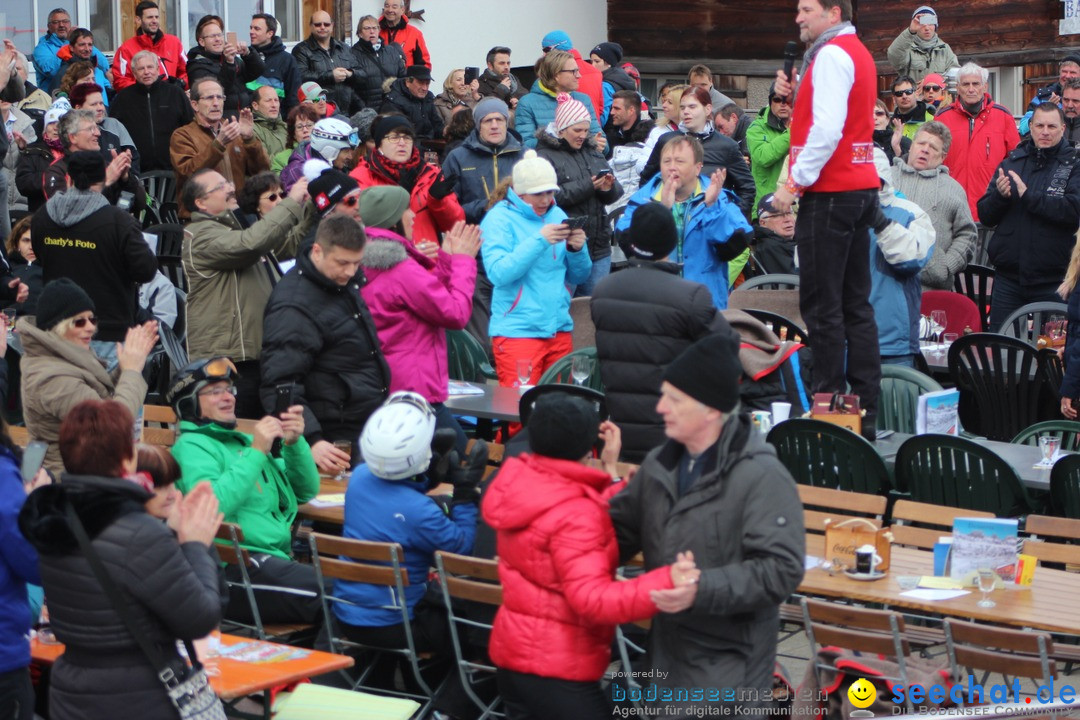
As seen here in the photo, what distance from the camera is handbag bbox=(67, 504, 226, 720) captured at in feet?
13.8

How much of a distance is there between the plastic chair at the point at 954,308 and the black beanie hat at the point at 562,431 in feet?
20.1

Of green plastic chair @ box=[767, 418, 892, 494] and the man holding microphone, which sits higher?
the man holding microphone

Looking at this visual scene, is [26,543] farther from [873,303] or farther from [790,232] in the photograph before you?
[790,232]

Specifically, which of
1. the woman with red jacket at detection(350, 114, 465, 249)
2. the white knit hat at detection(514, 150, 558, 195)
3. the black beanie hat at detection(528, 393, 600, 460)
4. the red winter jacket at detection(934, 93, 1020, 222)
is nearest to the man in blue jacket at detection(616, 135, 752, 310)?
the white knit hat at detection(514, 150, 558, 195)

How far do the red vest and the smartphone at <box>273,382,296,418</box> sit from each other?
256cm

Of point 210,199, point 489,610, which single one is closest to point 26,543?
point 489,610

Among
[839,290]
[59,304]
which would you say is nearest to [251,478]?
[59,304]

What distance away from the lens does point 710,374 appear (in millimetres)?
4363

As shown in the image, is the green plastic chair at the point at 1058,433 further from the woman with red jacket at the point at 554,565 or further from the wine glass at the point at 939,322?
the woman with red jacket at the point at 554,565

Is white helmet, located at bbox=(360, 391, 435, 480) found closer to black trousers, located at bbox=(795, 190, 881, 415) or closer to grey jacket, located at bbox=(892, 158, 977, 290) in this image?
black trousers, located at bbox=(795, 190, 881, 415)

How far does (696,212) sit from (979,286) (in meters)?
3.48

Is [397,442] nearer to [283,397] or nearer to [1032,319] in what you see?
[283,397]

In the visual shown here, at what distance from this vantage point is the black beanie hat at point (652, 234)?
21.5 feet

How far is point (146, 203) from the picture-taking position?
11844 millimetres
